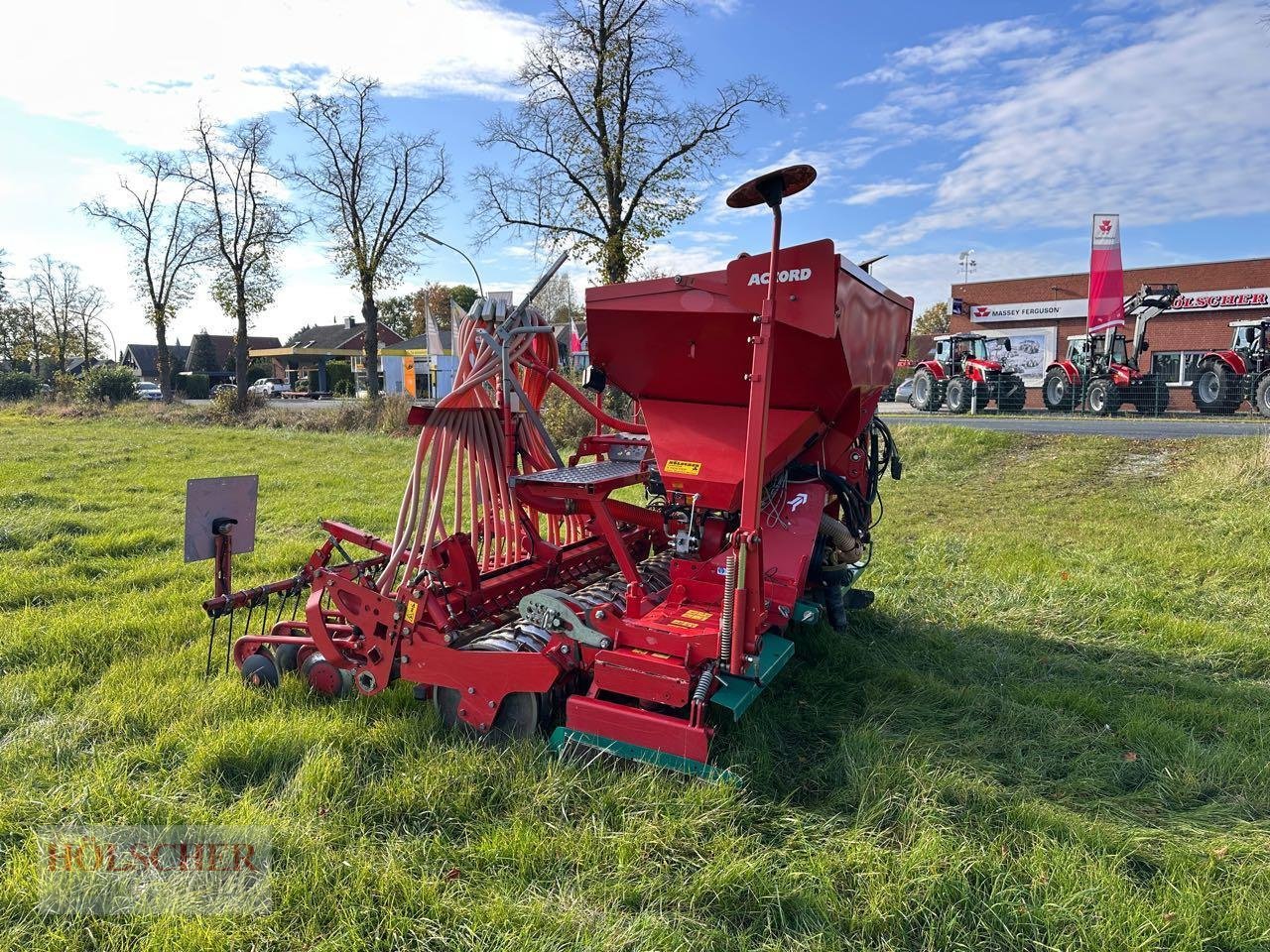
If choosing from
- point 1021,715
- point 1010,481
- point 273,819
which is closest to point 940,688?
point 1021,715

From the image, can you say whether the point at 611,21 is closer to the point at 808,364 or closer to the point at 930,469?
the point at 930,469

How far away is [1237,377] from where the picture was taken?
17016 millimetres

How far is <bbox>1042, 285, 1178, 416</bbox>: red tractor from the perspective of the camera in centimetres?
1816

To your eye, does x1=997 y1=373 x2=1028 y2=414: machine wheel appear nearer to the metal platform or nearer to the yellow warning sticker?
the metal platform

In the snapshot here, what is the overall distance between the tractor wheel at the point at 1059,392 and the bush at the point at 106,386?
31.0 m

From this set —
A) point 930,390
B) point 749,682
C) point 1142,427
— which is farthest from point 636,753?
point 930,390

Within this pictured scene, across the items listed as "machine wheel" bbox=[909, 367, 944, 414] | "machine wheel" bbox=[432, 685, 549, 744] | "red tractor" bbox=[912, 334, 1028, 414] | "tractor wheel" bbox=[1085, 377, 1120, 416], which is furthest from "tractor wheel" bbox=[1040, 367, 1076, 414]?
"machine wheel" bbox=[432, 685, 549, 744]

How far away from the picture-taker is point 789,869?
2.68 meters

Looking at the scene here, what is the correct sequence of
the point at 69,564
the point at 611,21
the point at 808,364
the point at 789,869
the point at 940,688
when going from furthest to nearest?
the point at 611,21
the point at 69,564
the point at 940,688
the point at 808,364
the point at 789,869

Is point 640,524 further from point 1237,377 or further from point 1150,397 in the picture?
point 1150,397

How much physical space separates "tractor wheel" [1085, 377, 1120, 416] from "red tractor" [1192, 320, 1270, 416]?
64.7 inches

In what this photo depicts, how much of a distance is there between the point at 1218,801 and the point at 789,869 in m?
1.97

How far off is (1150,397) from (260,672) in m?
20.2

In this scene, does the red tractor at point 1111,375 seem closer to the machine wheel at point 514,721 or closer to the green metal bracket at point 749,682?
the green metal bracket at point 749,682
